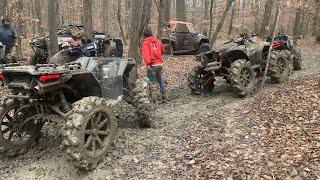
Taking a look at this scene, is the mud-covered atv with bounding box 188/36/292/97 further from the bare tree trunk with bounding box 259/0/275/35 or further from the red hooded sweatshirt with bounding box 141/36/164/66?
the bare tree trunk with bounding box 259/0/275/35

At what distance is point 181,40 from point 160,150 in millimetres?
12946

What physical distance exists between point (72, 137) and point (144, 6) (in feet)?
26.3

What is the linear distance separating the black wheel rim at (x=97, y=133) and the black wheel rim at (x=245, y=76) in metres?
4.75

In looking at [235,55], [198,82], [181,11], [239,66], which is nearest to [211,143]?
[239,66]

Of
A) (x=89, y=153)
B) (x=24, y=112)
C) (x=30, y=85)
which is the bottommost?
(x=89, y=153)

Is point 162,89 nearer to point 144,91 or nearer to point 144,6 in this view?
point 144,91

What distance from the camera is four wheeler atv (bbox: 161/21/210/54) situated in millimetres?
18625

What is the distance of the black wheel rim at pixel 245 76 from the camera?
9891 mm

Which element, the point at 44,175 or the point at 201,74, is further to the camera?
the point at 201,74

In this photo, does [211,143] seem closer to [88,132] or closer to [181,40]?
[88,132]

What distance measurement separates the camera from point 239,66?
31.9 feet

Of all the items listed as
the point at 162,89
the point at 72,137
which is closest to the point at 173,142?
the point at 72,137

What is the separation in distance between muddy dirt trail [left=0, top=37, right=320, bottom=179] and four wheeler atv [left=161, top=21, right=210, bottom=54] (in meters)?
10.2

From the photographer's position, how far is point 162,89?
10023 mm
